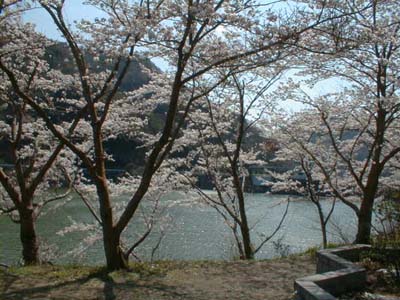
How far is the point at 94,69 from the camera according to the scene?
8.59 metres

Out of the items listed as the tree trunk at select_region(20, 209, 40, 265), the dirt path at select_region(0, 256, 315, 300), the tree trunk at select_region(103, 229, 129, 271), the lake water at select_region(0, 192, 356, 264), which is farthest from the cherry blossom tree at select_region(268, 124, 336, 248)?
the tree trunk at select_region(20, 209, 40, 265)

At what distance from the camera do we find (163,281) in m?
5.78

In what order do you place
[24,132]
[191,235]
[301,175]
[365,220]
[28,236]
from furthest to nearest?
1. [191,235]
2. [301,175]
3. [24,132]
4. [365,220]
5. [28,236]

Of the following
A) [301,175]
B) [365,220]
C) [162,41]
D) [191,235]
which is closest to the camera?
[162,41]

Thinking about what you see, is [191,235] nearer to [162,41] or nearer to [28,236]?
[28,236]

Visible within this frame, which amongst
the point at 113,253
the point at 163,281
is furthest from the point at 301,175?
the point at 163,281

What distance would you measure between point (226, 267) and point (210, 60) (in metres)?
3.04

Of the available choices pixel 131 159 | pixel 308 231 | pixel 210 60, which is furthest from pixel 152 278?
pixel 131 159

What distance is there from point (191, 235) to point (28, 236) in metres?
12.3

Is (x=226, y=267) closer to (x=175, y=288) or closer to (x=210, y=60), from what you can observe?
(x=175, y=288)

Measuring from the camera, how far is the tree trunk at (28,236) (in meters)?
7.79

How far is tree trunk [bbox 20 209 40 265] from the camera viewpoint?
7.79 metres

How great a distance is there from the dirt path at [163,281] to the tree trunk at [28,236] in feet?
3.72

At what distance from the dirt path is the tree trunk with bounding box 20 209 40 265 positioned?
113cm
